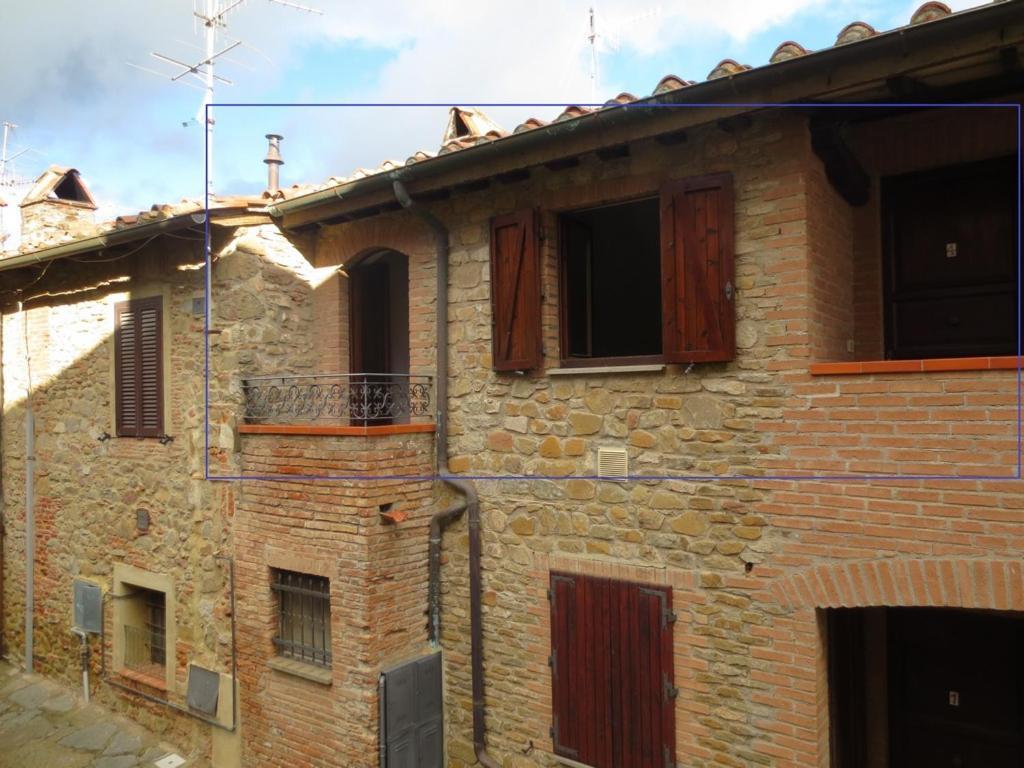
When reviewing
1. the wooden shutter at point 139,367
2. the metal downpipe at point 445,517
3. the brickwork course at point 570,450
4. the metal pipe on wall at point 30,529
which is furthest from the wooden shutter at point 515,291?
the metal pipe on wall at point 30,529

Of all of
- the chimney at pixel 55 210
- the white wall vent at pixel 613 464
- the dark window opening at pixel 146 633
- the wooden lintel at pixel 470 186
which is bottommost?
the dark window opening at pixel 146 633

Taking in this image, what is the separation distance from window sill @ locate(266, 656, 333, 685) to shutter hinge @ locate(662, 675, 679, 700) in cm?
294

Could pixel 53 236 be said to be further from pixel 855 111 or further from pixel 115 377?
pixel 855 111

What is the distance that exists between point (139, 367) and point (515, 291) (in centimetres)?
497

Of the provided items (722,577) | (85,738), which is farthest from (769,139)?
(85,738)

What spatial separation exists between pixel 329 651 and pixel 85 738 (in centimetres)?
399

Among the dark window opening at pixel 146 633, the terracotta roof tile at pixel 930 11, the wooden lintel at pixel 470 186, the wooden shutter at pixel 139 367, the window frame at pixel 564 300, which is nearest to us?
the terracotta roof tile at pixel 930 11

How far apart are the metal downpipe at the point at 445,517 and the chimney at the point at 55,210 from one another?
23.5 ft

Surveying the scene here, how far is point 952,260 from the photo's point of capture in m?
5.27

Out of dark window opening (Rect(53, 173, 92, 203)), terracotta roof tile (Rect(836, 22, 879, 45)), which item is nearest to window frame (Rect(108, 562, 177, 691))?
dark window opening (Rect(53, 173, 92, 203))

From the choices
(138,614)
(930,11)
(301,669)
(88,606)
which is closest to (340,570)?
(301,669)

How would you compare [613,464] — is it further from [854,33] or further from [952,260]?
[854,33]

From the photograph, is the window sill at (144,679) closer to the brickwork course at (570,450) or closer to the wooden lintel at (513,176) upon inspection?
the brickwork course at (570,450)

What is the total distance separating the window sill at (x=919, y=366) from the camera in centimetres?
408
